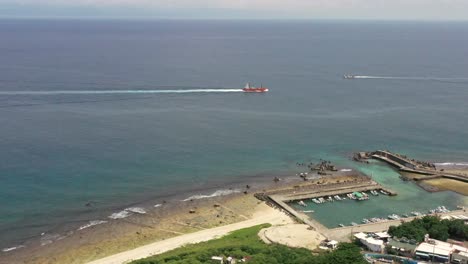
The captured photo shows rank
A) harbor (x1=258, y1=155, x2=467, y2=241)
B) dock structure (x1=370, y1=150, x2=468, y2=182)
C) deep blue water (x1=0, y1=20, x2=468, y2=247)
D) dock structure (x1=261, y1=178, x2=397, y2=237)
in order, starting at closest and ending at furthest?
harbor (x1=258, y1=155, x2=467, y2=241)
dock structure (x1=261, y1=178, x2=397, y2=237)
deep blue water (x1=0, y1=20, x2=468, y2=247)
dock structure (x1=370, y1=150, x2=468, y2=182)

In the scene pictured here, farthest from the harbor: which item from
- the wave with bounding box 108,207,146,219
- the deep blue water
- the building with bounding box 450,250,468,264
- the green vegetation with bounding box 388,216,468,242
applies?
the wave with bounding box 108,207,146,219

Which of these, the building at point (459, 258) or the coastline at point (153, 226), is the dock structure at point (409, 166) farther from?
the building at point (459, 258)

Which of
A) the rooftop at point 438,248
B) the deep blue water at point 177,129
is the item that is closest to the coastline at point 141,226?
the deep blue water at point 177,129

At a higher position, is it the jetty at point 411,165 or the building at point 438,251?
the jetty at point 411,165

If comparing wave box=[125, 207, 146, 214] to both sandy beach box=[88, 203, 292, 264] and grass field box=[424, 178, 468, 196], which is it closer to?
sandy beach box=[88, 203, 292, 264]

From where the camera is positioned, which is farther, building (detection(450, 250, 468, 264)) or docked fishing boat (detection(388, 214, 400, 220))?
docked fishing boat (detection(388, 214, 400, 220))

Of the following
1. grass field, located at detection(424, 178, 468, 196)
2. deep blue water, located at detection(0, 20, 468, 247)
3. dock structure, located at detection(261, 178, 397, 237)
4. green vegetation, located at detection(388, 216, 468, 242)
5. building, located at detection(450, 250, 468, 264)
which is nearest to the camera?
building, located at detection(450, 250, 468, 264)

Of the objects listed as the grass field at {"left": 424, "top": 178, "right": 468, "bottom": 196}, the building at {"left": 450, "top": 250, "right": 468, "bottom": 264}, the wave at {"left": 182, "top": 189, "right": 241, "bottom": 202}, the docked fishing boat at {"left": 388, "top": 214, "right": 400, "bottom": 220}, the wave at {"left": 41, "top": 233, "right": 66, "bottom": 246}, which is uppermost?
the grass field at {"left": 424, "top": 178, "right": 468, "bottom": 196}

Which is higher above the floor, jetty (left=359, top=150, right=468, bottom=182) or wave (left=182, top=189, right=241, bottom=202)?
jetty (left=359, top=150, right=468, bottom=182)

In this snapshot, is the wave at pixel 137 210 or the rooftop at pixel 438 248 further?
the wave at pixel 137 210
